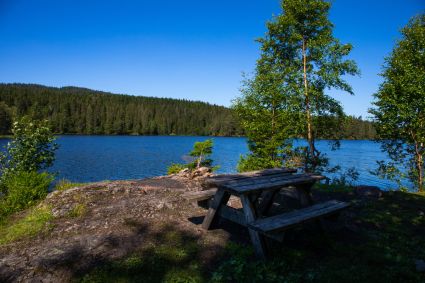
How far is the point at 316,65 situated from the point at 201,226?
14.5 metres

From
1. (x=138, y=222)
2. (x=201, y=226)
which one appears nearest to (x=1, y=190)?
(x=138, y=222)

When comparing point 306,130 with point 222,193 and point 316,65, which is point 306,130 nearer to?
point 316,65

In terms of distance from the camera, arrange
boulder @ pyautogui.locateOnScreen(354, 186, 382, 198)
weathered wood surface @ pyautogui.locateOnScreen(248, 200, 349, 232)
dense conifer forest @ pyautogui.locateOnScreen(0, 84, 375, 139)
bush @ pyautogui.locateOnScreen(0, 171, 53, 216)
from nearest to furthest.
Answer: weathered wood surface @ pyautogui.locateOnScreen(248, 200, 349, 232) → bush @ pyautogui.locateOnScreen(0, 171, 53, 216) → boulder @ pyautogui.locateOnScreen(354, 186, 382, 198) → dense conifer forest @ pyautogui.locateOnScreen(0, 84, 375, 139)

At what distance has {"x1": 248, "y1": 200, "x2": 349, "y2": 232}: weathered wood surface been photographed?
5277 millimetres

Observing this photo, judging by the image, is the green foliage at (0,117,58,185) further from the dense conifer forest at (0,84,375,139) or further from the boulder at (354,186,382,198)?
the dense conifer forest at (0,84,375,139)

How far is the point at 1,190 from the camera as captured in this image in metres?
11.5

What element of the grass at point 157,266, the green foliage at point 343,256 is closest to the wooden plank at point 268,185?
the green foliage at point 343,256

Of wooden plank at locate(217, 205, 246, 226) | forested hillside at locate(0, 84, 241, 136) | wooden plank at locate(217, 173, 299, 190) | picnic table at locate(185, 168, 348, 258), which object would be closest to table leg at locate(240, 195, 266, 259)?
picnic table at locate(185, 168, 348, 258)

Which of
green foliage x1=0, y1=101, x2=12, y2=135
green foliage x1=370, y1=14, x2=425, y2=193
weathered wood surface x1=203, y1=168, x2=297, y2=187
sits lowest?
green foliage x1=0, y1=101, x2=12, y2=135

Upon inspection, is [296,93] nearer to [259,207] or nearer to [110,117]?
[259,207]

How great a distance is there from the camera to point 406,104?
16.5 m

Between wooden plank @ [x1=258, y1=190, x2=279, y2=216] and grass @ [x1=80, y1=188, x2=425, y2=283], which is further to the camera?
wooden plank @ [x1=258, y1=190, x2=279, y2=216]

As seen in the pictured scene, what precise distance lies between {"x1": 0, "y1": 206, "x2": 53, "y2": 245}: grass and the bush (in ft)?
2.94

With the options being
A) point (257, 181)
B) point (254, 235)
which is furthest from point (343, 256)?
point (257, 181)
